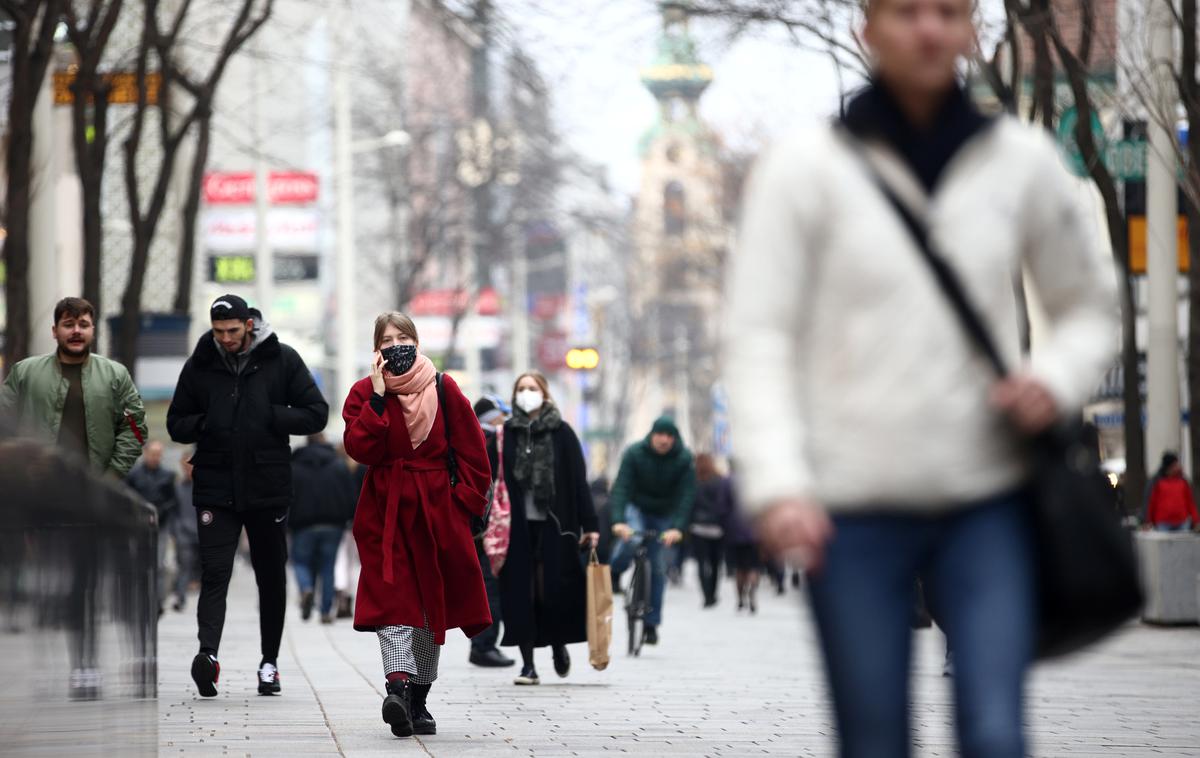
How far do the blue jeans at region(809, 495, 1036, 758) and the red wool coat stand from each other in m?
5.96

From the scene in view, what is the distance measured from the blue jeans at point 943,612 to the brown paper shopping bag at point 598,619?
908 cm

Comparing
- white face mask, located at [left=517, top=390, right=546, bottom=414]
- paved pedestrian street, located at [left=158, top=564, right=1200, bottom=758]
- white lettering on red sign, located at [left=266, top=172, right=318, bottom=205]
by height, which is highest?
white lettering on red sign, located at [left=266, top=172, right=318, bottom=205]

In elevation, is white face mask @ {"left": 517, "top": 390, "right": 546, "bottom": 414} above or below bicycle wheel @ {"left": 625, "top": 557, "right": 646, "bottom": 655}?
above

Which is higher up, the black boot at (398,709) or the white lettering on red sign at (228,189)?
the white lettering on red sign at (228,189)

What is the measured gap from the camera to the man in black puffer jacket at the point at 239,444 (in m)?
11.3

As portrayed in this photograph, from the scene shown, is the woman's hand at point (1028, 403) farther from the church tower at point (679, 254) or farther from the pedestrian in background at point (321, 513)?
the church tower at point (679, 254)

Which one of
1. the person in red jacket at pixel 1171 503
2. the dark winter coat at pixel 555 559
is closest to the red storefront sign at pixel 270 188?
the person in red jacket at pixel 1171 503

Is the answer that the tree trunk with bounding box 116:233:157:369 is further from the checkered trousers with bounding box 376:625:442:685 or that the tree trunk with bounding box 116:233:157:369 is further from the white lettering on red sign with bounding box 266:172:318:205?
the white lettering on red sign with bounding box 266:172:318:205

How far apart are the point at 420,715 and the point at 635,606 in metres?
7.08

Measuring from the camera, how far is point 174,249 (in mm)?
43375

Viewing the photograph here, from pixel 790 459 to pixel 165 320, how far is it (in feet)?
79.2

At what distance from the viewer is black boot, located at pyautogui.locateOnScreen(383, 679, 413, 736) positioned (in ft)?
31.6

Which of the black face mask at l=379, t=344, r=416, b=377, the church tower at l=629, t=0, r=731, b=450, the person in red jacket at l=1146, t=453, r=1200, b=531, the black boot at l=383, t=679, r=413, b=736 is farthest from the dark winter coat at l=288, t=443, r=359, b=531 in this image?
the black boot at l=383, t=679, r=413, b=736

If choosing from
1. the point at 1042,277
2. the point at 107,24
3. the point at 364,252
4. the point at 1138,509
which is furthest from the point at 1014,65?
the point at 364,252
